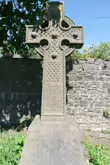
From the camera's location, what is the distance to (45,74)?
423cm

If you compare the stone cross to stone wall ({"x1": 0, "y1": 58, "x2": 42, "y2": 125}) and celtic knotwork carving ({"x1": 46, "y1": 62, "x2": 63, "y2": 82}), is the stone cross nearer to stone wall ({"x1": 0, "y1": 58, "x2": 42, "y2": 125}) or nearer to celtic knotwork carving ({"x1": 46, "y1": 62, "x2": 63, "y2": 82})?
celtic knotwork carving ({"x1": 46, "y1": 62, "x2": 63, "y2": 82})

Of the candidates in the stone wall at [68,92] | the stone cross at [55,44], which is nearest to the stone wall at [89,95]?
the stone wall at [68,92]

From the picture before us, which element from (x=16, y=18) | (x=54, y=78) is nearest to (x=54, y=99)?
(x=54, y=78)

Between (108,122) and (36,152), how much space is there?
201 inches

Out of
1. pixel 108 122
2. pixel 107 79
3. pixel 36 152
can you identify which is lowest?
pixel 108 122

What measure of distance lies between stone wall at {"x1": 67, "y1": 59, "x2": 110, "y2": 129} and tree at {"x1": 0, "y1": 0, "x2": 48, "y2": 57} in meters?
1.91

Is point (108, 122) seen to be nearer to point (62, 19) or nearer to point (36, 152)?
point (62, 19)

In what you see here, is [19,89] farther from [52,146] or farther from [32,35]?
[52,146]

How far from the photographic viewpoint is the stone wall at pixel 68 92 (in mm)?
7773

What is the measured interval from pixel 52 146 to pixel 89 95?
480 cm

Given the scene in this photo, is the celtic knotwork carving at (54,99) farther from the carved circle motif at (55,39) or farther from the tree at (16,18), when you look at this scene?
the tree at (16,18)

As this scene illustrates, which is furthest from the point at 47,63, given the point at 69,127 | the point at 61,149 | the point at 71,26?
the point at 61,149

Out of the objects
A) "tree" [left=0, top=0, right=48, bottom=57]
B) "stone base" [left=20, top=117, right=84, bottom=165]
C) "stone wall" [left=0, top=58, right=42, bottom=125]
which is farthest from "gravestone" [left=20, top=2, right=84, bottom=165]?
"stone wall" [left=0, top=58, right=42, bottom=125]

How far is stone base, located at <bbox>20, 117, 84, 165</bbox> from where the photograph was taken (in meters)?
2.99
